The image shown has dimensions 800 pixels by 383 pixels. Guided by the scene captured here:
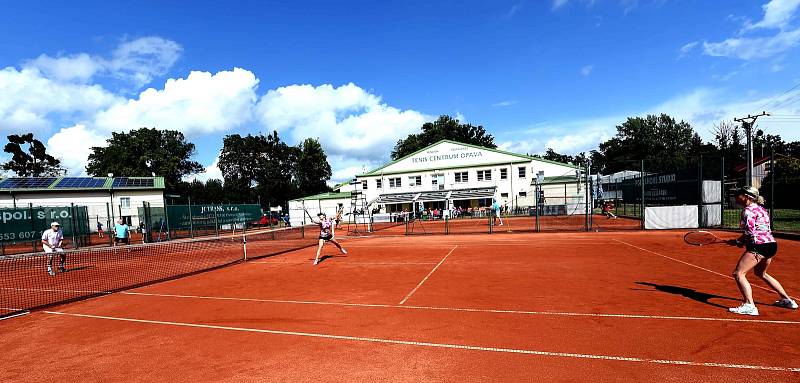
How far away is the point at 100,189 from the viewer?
35875 mm

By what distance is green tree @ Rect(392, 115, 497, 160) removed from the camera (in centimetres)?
8412

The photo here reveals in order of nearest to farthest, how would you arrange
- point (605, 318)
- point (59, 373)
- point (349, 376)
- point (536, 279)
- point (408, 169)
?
point (349, 376) < point (59, 373) < point (605, 318) < point (536, 279) < point (408, 169)

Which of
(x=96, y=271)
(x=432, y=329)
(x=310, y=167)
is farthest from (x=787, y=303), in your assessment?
(x=310, y=167)

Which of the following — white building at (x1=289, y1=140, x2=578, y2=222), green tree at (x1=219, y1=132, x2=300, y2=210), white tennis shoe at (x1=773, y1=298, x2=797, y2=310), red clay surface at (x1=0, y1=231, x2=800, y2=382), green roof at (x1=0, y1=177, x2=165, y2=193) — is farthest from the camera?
green tree at (x1=219, y1=132, x2=300, y2=210)

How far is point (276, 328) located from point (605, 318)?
17.5 feet

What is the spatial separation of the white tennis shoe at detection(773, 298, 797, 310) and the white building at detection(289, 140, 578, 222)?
119 ft

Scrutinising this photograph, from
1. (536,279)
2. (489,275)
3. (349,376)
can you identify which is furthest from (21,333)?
(536,279)

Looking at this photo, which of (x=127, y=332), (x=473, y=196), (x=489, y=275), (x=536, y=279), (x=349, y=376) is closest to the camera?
(x=349, y=376)

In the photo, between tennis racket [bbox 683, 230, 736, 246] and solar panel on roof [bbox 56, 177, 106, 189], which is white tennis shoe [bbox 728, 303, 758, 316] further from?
solar panel on roof [bbox 56, 177, 106, 189]

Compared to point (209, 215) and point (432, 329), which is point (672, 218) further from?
point (209, 215)

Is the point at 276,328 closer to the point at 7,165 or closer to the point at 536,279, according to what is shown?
the point at 536,279

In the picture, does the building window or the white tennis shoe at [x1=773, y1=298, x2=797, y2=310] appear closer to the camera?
the white tennis shoe at [x1=773, y1=298, x2=797, y2=310]

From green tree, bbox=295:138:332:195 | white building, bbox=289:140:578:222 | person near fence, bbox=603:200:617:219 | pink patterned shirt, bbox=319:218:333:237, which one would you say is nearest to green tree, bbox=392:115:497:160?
green tree, bbox=295:138:332:195

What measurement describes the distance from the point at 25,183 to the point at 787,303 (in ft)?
161
